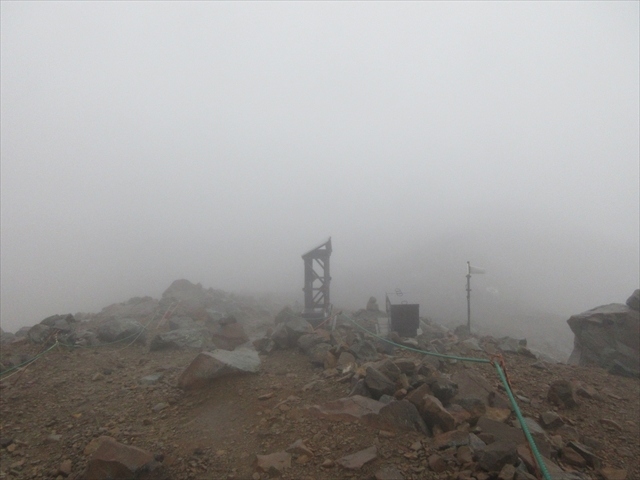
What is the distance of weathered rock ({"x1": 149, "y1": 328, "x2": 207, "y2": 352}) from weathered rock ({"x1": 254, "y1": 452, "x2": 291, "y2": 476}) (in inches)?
290

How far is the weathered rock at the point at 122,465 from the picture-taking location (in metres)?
4.24

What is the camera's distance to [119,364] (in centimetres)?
926

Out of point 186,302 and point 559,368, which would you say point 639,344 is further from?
point 186,302

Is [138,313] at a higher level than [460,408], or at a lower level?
lower

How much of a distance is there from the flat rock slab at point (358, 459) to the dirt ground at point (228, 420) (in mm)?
72

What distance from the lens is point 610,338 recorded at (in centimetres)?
972

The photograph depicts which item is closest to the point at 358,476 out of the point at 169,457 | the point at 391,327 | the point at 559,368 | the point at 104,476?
the point at 169,457

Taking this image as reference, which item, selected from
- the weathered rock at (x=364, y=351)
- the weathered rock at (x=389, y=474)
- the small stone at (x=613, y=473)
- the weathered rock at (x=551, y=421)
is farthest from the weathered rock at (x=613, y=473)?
the weathered rock at (x=364, y=351)

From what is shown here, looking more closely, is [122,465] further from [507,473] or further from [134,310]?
[134,310]

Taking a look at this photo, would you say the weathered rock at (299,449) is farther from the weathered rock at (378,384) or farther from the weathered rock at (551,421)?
the weathered rock at (551,421)

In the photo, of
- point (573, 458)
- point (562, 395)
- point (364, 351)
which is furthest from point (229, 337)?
point (573, 458)

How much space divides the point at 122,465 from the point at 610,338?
11774 millimetres

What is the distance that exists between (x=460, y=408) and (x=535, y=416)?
146 centimetres

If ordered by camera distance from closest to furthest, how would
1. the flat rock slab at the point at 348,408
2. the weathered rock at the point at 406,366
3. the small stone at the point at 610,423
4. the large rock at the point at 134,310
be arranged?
the flat rock slab at the point at 348,408 → the small stone at the point at 610,423 → the weathered rock at the point at 406,366 → the large rock at the point at 134,310
